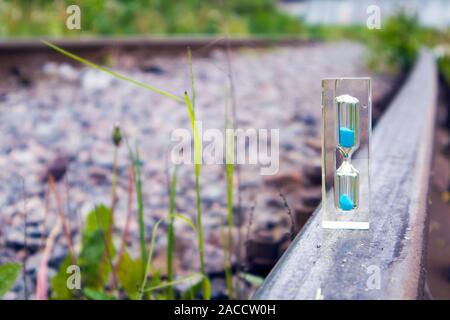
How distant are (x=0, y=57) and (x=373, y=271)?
278 centimetres

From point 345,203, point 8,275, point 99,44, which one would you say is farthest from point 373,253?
point 99,44

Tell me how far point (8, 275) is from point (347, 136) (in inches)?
23.7

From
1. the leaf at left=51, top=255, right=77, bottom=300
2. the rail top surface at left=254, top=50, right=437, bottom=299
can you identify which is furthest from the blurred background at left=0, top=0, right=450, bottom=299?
the rail top surface at left=254, top=50, right=437, bottom=299

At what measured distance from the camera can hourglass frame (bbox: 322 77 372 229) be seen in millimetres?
722

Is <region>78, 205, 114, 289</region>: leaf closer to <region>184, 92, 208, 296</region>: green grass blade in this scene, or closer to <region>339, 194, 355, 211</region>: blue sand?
<region>184, 92, 208, 296</region>: green grass blade

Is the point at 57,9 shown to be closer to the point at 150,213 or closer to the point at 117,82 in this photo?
the point at 117,82

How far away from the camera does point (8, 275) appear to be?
99 centimetres

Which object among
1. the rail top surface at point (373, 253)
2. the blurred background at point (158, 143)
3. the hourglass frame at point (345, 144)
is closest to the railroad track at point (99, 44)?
the blurred background at point (158, 143)

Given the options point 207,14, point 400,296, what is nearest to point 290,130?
point 400,296

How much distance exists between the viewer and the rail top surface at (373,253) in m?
0.60

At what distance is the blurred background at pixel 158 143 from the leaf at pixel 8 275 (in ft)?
0.12

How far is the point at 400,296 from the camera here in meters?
0.58

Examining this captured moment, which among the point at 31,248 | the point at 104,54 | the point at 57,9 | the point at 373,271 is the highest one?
the point at 57,9

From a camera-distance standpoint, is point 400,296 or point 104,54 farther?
point 104,54
